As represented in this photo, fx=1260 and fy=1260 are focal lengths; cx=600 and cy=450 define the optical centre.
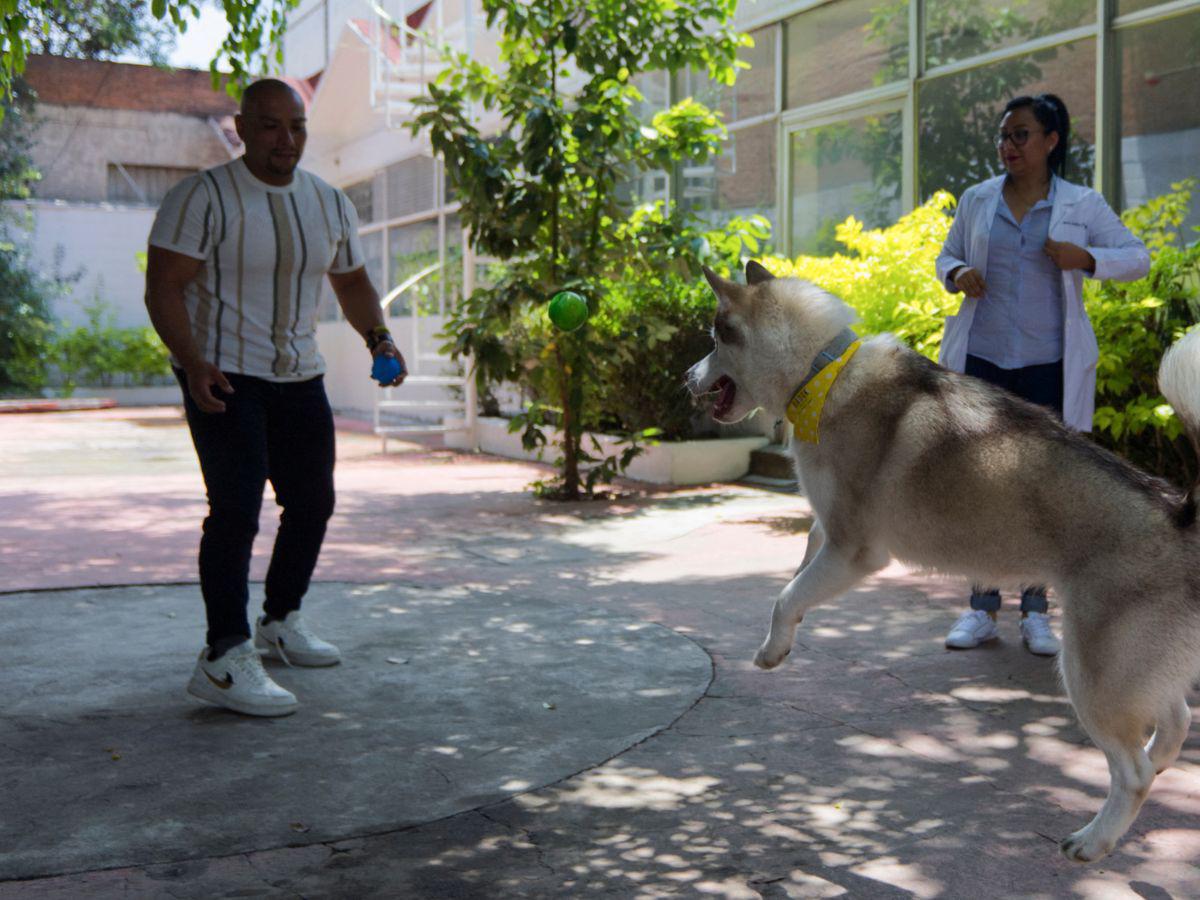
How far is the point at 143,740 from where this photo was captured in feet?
14.9

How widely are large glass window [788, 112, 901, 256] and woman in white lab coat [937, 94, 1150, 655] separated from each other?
599cm

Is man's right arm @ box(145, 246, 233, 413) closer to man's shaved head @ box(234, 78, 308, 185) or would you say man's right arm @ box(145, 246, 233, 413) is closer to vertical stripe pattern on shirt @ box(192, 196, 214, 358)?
vertical stripe pattern on shirt @ box(192, 196, 214, 358)

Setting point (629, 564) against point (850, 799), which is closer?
point (850, 799)

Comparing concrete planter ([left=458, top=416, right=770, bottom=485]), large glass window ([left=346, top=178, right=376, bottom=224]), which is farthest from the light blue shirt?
large glass window ([left=346, top=178, right=376, bottom=224])

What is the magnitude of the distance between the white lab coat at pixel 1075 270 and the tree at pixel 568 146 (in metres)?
4.68

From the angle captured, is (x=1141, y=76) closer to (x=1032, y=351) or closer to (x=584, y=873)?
(x=1032, y=351)

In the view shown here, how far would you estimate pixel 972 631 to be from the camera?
575cm

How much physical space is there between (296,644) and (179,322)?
155cm

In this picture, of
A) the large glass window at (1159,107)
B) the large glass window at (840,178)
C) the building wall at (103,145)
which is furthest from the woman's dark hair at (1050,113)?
the building wall at (103,145)

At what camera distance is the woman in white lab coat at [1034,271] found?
209 inches

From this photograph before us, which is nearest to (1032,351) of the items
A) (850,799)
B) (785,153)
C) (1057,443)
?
(1057,443)

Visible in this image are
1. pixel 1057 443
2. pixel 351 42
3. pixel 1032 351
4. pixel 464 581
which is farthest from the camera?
pixel 351 42

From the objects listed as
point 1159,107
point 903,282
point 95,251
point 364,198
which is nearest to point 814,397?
point 903,282

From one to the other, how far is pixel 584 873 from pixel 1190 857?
166 centimetres
